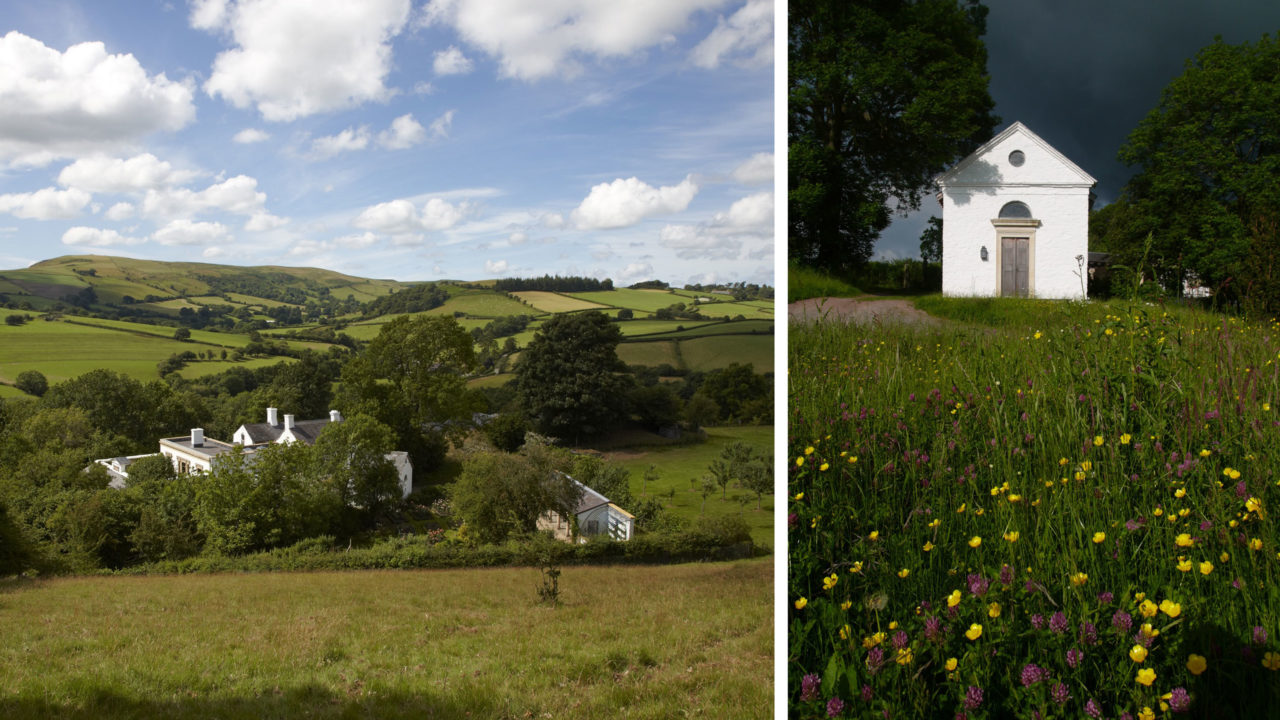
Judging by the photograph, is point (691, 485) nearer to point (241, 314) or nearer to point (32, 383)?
point (241, 314)

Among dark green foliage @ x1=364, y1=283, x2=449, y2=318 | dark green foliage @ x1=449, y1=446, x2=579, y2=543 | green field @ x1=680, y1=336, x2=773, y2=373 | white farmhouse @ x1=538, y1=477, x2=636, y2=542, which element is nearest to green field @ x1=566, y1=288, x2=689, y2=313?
green field @ x1=680, y1=336, x2=773, y2=373

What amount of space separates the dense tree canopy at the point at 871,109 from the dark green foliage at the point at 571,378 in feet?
4.17

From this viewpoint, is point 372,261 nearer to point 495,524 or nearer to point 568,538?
point 495,524

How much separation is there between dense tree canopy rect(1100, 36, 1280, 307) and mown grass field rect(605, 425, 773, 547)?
1730 millimetres

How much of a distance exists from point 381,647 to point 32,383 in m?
1.77

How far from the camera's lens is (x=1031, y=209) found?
1949mm

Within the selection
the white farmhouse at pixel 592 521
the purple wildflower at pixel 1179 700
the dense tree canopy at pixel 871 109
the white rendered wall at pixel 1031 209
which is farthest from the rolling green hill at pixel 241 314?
the purple wildflower at pixel 1179 700

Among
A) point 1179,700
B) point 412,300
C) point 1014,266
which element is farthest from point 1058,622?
Result: point 412,300

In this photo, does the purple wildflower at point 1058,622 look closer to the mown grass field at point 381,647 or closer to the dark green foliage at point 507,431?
the mown grass field at point 381,647

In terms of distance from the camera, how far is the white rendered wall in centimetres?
193

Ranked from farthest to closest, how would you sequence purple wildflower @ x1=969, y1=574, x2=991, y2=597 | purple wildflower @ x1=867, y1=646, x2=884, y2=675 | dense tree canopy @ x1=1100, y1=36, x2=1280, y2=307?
dense tree canopy @ x1=1100, y1=36, x2=1280, y2=307 → purple wildflower @ x1=867, y1=646, x2=884, y2=675 → purple wildflower @ x1=969, y1=574, x2=991, y2=597

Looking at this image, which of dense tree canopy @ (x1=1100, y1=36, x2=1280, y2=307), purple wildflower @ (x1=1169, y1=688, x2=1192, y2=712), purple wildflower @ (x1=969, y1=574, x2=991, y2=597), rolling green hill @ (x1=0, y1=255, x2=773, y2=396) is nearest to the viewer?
purple wildflower @ (x1=1169, y1=688, x2=1192, y2=712)

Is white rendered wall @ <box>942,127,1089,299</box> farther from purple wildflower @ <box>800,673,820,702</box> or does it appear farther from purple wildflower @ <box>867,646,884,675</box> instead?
purple wildflower @ <box>800,673,820,702</box>

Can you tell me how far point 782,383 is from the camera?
2080 mm
